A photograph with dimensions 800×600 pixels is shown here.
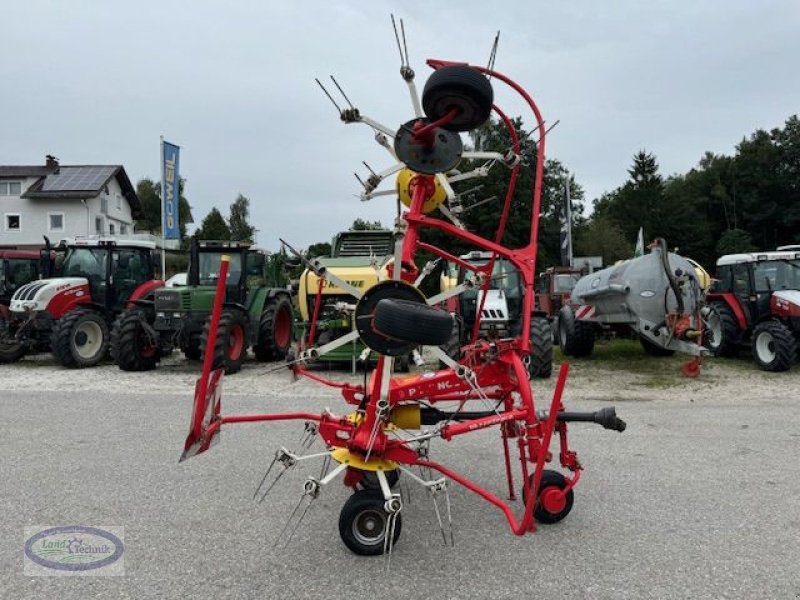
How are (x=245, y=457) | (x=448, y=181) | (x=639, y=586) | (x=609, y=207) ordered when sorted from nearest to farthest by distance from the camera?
(x=639, y=586), (x=448, y=181), (x=245, y=457), (x=609, y=207)

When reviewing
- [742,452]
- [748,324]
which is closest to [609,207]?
[748,324]

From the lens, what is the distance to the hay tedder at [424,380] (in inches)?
132

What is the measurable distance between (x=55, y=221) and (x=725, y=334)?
40.4m

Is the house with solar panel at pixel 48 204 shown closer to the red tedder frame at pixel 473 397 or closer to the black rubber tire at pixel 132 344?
the black rubber tire at pixel 132 344

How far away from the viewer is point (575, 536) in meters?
3.82

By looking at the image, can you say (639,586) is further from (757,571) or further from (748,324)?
(748,324)

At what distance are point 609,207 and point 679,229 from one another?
11.0 metres

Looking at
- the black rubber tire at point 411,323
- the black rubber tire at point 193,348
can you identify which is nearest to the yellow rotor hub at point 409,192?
the black rubber tire at point 411,323

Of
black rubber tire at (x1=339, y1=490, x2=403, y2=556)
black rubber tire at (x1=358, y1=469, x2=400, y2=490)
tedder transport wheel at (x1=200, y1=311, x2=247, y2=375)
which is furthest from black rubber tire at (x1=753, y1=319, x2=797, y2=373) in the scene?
black rubber tire at (x1=339, y1=490, x2=403, y2=556)

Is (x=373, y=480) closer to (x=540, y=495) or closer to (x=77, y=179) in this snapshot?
(x=540, y=495)

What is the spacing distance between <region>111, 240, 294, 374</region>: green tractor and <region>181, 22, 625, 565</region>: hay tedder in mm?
7058

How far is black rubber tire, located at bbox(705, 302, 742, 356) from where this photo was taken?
500 inches

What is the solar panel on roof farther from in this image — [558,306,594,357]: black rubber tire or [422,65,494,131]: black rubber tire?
[422,65,494,131]: black rubber tire

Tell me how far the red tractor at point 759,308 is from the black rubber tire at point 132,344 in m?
10.0
